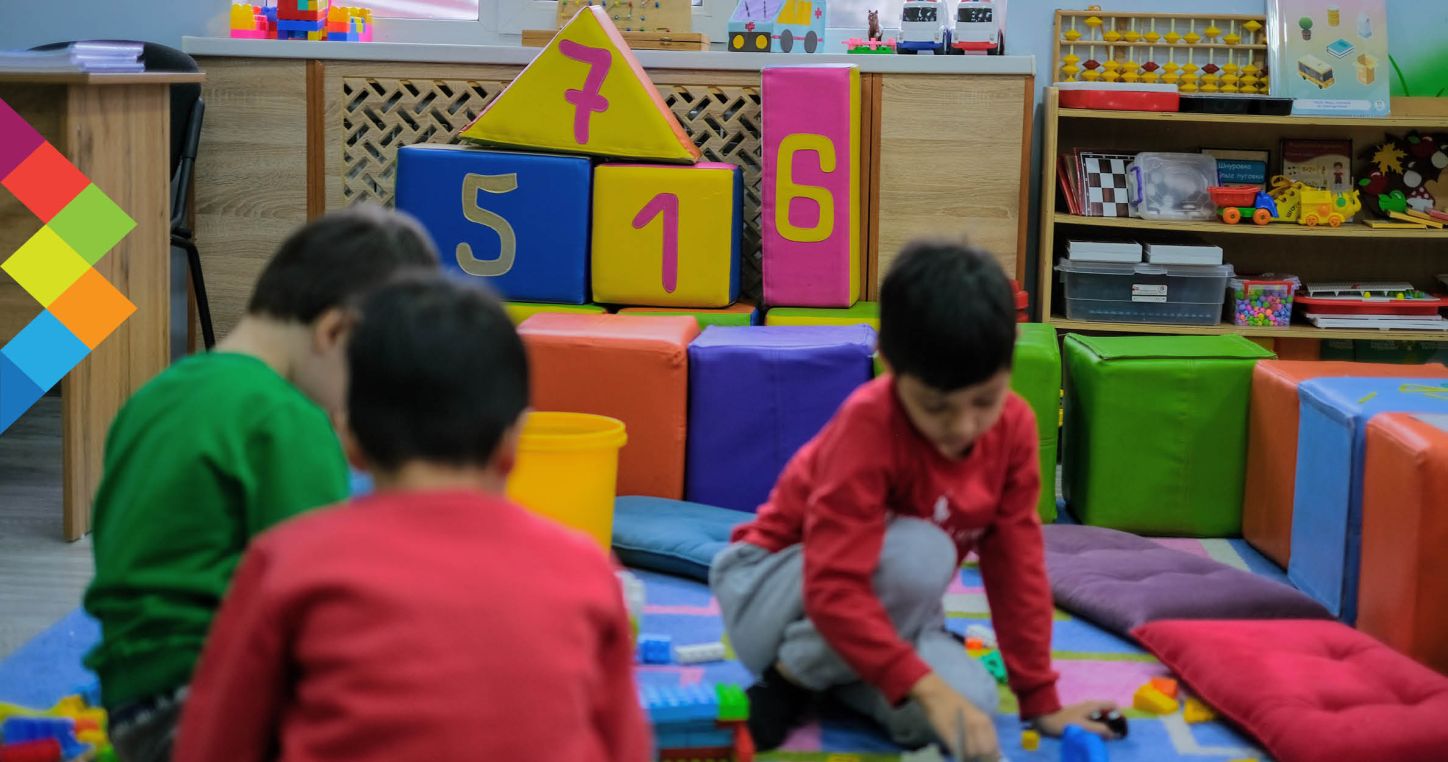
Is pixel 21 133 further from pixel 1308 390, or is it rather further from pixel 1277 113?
pixel 1277 113

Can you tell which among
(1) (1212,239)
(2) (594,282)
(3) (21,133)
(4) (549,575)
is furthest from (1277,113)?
(4) (549,575)

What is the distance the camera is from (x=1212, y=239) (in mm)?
3799

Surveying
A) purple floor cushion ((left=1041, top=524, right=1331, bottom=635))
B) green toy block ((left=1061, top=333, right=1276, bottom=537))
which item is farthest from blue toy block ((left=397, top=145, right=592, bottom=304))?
purple floor cushion ((left=1041, top=524, right=1331, bottom=635))

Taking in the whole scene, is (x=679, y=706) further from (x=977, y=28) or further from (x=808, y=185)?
(x=977, y=28)

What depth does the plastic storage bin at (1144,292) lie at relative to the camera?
136 inches

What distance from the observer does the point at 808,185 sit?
3193 mm

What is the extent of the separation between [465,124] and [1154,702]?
2.21 meters

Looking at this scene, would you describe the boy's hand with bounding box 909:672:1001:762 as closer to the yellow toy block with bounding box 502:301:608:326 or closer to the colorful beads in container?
A: the yellow toy block with bounding box 502:301:608:326

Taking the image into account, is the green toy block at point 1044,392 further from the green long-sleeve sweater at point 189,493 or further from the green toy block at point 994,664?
the green long-sleeve sweater at point 189,493

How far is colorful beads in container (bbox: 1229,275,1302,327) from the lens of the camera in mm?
3508

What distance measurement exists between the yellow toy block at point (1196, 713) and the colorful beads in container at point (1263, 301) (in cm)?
188

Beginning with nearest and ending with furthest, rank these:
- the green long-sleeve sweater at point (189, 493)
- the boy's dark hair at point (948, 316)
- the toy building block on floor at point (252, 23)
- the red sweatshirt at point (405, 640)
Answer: the red sweatshirt at point (405, 640), the green long-sleeve sweater at point (189, 493), the boy's dark hair at point (948, 316), the toy building block on floor at point (252, 23)

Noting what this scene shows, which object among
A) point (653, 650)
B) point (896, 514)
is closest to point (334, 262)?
point (896, 514)

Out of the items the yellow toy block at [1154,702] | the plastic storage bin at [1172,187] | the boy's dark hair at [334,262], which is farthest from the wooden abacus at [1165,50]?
the boy's dark hair at [334,262]
